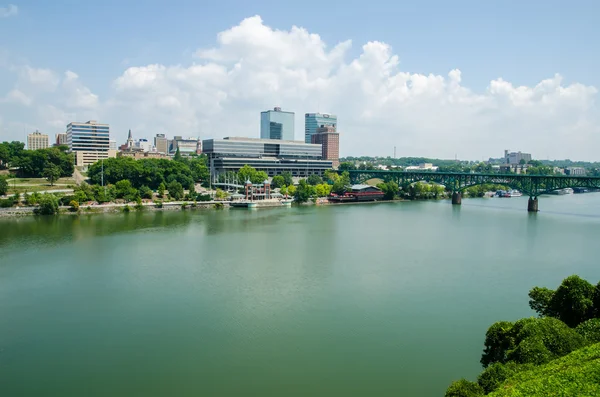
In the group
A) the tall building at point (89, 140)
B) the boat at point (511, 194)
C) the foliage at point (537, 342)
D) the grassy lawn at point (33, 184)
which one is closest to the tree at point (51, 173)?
the grassy lawn at point (33, 184)

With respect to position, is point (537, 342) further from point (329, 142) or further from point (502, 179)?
point (329, 142)

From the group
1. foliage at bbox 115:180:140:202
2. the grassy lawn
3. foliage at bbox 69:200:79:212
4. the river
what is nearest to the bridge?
the river

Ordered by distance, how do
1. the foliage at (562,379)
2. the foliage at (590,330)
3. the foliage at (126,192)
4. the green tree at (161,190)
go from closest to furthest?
1. the foliage at (562,379)
2. the foliage at (590,330)
3. the foliage at (126,192)
4. the green tree at (161,190)

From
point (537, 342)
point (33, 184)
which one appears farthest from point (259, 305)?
point (33, 184)

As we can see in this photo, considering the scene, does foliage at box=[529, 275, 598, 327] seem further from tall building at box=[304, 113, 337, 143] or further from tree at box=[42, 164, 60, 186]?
tall building at box=[304, 113, 337, 143]

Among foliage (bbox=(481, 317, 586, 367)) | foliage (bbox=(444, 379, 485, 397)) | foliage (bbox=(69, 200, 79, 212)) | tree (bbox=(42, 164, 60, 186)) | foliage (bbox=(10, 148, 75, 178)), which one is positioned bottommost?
foliage (bbox=(444, 379, 485, 397))

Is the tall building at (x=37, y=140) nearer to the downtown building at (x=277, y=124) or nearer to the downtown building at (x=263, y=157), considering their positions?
the downtown building at (x=263, y=157)
